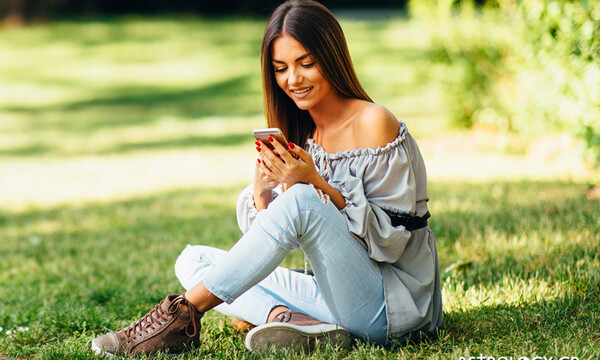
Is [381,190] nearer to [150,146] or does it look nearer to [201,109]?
[150,146]

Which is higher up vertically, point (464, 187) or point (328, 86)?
point (328, 86)

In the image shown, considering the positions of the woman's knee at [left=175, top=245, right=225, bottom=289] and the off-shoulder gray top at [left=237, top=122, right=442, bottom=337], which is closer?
the off-shoulder gray top at [left=237, top=122, right=442, bottom=337]

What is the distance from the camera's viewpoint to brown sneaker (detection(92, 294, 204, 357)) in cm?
279

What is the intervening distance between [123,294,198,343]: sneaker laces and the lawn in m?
0.19

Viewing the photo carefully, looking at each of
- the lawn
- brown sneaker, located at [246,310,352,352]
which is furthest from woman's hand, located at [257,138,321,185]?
the lawn

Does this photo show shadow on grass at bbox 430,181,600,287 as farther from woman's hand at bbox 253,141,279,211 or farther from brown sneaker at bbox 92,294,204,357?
brown sneaker at bbox 92,294,204,357

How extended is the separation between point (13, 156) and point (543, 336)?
927 cm

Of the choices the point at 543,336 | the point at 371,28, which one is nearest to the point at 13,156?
the point at 543,336

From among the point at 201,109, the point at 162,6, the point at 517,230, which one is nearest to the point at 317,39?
the point at 517,230

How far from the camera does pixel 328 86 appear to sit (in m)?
3.02

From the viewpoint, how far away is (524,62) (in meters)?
6.95

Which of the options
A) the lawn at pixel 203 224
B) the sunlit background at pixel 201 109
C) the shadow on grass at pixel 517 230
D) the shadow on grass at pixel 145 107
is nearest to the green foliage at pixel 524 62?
the sunlit background at pixel 201 109

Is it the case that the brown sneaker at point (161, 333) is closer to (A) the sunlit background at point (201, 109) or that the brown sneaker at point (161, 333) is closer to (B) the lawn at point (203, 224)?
(B) the lawn at point (203, 224)

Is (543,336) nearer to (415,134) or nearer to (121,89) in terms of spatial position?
(415,134)
